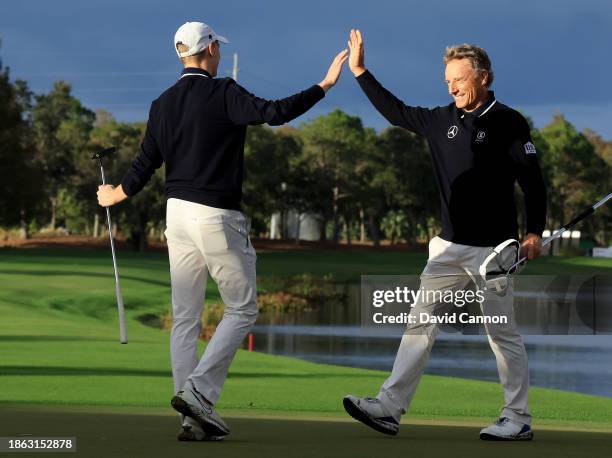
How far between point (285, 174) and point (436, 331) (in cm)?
9337

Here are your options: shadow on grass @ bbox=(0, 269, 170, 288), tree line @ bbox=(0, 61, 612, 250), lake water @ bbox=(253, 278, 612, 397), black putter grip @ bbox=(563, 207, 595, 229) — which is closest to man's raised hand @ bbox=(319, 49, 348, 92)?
black putter grip @ bbox=(563, 207, 595, 229)

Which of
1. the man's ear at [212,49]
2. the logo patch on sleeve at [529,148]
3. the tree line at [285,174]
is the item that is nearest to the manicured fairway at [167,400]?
the logo patch on sleeve at [529,148]

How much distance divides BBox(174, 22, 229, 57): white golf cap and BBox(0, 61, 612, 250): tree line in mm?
72314

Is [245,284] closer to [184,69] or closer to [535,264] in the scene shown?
[184,69]

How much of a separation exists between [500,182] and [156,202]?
82647 millimetres

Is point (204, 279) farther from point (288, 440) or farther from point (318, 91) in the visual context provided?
point (318, 91)

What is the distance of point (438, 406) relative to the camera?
15.4 meters

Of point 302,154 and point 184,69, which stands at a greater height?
point 302,154

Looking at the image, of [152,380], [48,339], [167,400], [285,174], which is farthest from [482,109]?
[285,174]

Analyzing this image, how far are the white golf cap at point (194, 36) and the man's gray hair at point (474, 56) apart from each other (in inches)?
54.8

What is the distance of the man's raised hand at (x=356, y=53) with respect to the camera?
8.31 meters

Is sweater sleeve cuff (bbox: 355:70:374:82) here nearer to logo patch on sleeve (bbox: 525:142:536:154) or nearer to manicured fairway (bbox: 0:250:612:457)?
logo patch on sleeve (bbox: 525:142:536:154)

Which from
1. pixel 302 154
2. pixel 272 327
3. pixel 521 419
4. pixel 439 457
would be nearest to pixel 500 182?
pixel 521 419

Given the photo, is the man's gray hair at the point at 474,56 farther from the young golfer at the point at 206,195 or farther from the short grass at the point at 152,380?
the short grass at the point at 152,380
